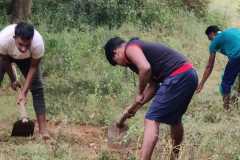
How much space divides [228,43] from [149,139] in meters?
3.30

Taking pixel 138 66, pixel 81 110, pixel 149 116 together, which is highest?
pixel 138 66

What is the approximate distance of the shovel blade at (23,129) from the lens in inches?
259

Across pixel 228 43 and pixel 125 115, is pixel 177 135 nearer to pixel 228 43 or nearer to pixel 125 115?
pixel 125 115

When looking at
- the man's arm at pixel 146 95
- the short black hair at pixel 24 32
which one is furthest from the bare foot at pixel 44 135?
the man's arm at pixel 146 95

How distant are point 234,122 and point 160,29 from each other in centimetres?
818

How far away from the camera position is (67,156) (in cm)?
558

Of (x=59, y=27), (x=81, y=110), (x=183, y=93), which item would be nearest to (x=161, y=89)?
(x=183, y=93)

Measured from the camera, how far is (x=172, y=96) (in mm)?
5168

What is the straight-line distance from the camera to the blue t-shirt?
7.93 meters

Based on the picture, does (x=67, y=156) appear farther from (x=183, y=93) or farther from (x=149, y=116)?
(x=183, y=93)

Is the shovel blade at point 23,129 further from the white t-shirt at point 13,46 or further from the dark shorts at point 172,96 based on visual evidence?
the dark shorts at point 172,96

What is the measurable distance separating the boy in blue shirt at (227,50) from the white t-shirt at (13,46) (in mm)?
2724

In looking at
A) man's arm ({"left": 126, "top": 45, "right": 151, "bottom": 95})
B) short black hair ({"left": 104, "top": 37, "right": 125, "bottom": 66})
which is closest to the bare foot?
short black hair ({"left": 104, "top": 37, "right": 125, "bottom": 66})

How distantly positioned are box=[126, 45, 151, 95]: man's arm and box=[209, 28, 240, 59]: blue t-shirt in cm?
306
